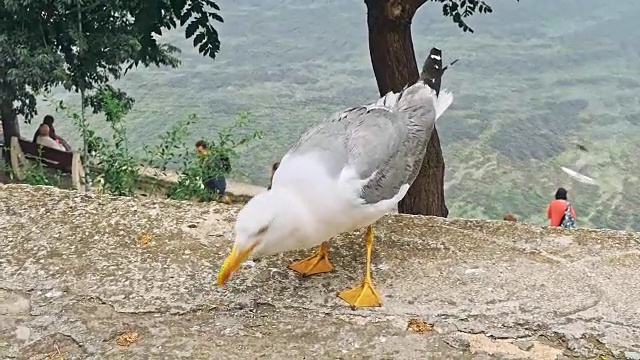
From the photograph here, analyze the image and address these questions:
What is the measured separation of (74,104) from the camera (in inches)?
495

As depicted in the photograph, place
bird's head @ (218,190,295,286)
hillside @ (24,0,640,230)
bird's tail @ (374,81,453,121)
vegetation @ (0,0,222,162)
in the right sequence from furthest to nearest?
hillside @ (24,0,640,230), vegetation @ (0,0,222,162), bird's tail @ (374,81,453,121), bird's head @ (218,190,295,286)

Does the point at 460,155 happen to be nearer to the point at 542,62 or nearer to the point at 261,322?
the point at 542,62

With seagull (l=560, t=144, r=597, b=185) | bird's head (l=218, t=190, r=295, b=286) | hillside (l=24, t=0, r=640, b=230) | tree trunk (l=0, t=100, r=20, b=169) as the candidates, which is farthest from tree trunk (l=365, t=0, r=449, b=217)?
seagull (l=560, t=144, r=597, b=185)

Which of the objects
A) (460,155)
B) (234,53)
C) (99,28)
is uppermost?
(99,28)

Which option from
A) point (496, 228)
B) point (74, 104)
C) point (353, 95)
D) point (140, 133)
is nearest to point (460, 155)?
point (353, 95)

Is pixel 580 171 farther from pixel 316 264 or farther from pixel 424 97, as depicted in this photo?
pixel 316 264

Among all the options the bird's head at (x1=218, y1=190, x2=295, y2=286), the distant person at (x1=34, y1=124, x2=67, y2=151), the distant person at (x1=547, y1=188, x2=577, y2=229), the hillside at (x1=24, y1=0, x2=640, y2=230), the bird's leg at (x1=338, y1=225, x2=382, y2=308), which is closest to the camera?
the bird's head at (x1=218, y1=190, x2=295, y2=286)

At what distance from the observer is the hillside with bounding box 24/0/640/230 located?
10.9m

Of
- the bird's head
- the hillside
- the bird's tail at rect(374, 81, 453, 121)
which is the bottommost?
the hillside

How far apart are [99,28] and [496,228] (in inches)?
207

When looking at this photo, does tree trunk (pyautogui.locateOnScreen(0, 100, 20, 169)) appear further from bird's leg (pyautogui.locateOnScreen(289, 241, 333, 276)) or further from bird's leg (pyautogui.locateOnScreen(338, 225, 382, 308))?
bird's leg (pyautogui.locateOnScreen(338, 225, 382, 308))

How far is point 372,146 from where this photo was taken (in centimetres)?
274

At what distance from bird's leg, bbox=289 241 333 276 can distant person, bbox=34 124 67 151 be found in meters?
6.45

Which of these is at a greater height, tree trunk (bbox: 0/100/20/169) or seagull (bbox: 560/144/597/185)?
tree trunk (bbox: 0/100/20/169)
